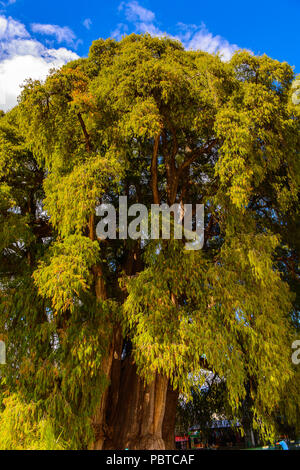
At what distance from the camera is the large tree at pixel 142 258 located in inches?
217

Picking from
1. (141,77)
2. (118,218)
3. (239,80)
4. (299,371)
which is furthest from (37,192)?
(299,371)

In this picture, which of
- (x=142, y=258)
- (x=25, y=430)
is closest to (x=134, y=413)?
(x=25, y=430)

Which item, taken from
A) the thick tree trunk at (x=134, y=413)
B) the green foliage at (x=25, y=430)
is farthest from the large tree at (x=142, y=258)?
the green foliage at (x=25, y=430)

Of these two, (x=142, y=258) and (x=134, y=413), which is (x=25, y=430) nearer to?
(x=134, y=413)

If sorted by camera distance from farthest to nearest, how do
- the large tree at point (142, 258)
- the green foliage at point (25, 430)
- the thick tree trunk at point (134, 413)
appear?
the thick tree trunk at point (134, 413), the large tree at point (142, 258), the green foliage at point (25, 430)

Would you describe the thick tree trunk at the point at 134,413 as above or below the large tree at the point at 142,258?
below

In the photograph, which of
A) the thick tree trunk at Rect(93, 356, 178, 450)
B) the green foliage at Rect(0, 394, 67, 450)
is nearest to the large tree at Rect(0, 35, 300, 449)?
the thick tree trunk at Rect(93, 356, 178, 450)

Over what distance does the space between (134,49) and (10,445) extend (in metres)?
7.26

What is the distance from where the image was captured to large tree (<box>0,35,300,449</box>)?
A: 5.52m

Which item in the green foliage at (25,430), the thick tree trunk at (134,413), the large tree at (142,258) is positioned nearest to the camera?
the green foliage at (25,430)

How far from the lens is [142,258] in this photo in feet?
22.0

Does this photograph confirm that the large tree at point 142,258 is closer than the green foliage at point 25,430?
No

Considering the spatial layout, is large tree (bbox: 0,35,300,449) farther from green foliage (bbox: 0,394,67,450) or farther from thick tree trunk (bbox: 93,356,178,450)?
green foliage (bbox: 0,394,67,450)

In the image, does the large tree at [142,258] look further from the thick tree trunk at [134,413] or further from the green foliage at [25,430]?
the green foliage at [25,430]
